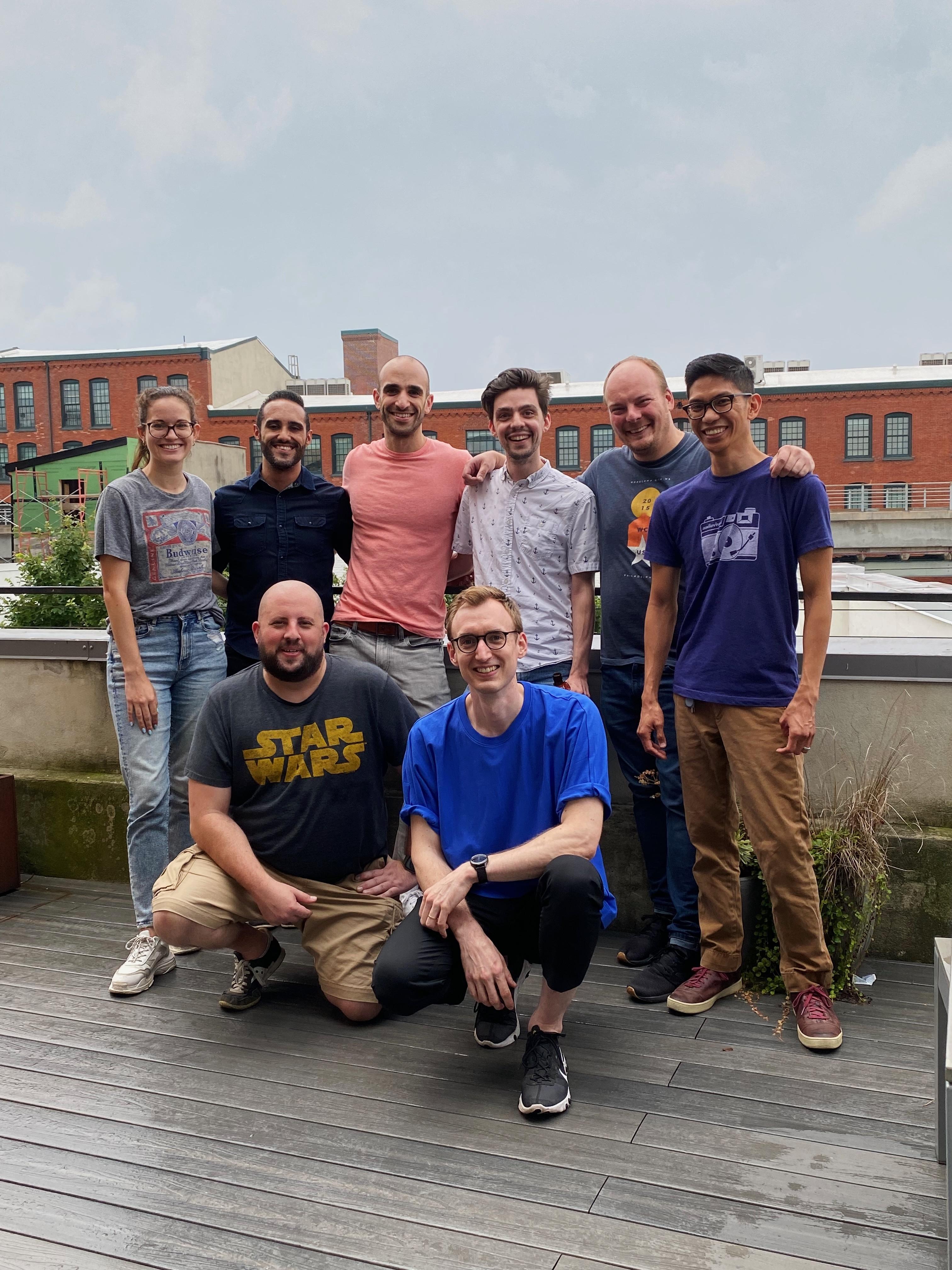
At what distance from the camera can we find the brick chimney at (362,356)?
47125 millimetres

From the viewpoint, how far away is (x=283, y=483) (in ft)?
11.7

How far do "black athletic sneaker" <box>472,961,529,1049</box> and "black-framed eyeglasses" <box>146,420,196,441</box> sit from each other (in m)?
2.02

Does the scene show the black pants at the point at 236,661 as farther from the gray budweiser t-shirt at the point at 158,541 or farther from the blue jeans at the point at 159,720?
the gray budweiser t-shirt at the point at 158,541

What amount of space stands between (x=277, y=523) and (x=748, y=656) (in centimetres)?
165

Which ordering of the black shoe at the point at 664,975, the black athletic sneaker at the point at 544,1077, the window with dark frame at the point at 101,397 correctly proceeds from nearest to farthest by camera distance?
the black athletic sneaker at the point at 544,1077
the black shoe at the point at 664,975
the window with dark frame at the point at 101,397

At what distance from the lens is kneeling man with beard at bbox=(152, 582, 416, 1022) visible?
121 inches

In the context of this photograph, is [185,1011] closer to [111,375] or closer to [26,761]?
[26,761]

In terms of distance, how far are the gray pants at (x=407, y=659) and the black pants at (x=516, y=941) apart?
0.71m

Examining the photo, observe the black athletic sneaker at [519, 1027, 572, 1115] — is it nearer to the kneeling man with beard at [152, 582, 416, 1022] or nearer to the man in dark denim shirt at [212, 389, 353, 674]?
the kneeling man with beard at [152, 582, 416, 1022]

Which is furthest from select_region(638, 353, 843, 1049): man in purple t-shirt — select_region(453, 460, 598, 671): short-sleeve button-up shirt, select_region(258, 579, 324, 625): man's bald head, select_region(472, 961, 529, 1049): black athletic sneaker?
select_region(258, 579, 324, 625): man's bald head

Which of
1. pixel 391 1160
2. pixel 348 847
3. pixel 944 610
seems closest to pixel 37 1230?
pixel 391 1160

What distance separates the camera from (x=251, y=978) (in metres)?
3.28

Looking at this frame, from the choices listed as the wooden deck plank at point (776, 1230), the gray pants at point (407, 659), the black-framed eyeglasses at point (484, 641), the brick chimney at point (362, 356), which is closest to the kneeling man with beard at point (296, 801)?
the gray pants at point (407, 659)

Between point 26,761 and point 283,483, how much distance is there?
212cm
